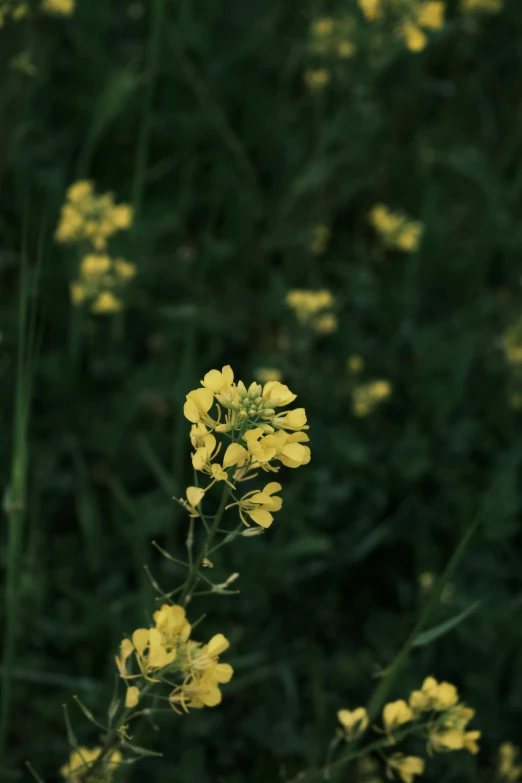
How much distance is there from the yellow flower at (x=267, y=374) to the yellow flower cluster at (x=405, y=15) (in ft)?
3.60

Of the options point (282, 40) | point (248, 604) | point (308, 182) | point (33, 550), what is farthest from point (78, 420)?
point (282, 40)

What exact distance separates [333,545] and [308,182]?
1221 millimetres

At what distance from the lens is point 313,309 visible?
8.90ft

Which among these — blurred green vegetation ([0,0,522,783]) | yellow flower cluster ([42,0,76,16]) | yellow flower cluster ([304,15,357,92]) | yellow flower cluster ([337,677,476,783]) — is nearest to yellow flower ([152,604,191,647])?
yellow flower cluster ([337,677,476,783])

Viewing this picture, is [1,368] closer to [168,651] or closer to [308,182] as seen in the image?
[308,182]

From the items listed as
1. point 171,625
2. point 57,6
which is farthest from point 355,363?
point 171,625

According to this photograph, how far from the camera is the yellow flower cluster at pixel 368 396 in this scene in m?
2.69

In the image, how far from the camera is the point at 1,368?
2586 mm

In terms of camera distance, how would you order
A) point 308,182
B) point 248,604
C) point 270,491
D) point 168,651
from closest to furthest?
point 270,491, point 168,651, point 248,604, point 308,182

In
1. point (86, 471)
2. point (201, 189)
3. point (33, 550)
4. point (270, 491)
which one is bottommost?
point (270, 491)

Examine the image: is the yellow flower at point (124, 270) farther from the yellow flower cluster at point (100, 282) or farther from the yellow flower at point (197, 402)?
the yellow flower at point (197, 402)

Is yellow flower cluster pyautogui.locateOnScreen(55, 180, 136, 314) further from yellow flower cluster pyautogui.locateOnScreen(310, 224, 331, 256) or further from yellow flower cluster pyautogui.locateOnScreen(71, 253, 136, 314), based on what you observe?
yellow flower cluster pyautogui.locateOnScreen(310, 224, 331, 256)

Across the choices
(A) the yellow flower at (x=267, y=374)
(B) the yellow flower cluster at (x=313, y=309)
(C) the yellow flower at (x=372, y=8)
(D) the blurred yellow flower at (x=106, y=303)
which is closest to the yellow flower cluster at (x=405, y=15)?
(C) the yellow flower at (x=372, y=8)

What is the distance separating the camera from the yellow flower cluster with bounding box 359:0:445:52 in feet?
8.89
